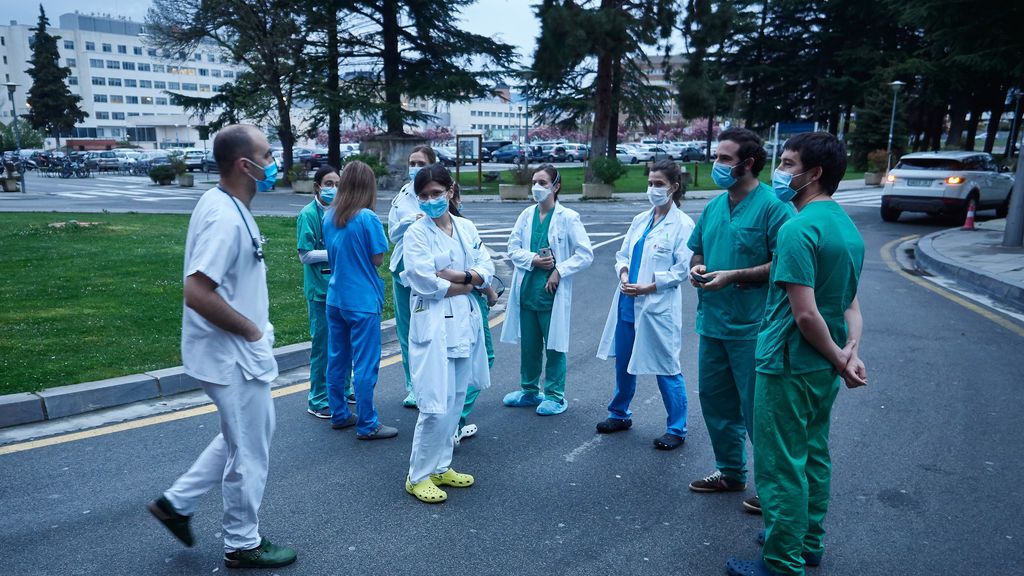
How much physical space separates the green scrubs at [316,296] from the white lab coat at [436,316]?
1401 millimetres

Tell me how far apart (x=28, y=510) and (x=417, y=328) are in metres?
2.30

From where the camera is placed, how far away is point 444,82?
3077 cm

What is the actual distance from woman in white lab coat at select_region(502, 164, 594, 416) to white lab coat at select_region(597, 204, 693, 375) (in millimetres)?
758

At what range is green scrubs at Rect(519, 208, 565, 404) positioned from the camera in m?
5.88

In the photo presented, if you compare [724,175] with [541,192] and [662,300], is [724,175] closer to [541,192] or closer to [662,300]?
[662,300]

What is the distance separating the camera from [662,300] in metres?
5.16

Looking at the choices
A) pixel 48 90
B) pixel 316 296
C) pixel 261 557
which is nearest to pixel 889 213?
pixel 316 296

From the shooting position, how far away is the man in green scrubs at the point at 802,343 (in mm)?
3145

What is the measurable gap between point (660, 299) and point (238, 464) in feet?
9.64

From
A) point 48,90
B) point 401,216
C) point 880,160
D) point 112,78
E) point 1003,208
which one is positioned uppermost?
point 112,78

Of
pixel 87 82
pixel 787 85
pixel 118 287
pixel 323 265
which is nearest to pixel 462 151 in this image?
pixel 787 85

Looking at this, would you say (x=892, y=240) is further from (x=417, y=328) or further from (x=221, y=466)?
(x=221, y=466)

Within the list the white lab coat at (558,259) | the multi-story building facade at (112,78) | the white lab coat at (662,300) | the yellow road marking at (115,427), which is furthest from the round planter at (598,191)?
the multi-story building facade at (112,78)

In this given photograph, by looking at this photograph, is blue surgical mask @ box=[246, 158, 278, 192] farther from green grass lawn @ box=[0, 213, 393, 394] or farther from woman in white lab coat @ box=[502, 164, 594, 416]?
green grass lawn @ box=[0, 213, 393, 394]
